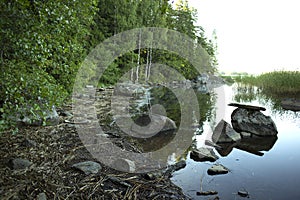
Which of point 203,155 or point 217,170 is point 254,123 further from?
point 217,170

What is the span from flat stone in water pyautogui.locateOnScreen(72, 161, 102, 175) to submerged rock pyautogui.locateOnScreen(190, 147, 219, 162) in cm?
190

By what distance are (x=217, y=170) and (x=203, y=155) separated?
0.54 meters

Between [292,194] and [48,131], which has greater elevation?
[48,131]

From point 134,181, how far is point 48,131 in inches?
87.0

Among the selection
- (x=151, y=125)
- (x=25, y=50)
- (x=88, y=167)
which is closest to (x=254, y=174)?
(x=151, y=125)

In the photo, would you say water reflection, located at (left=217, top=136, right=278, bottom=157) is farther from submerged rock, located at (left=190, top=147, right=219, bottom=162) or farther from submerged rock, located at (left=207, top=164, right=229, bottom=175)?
submerged rock, located at (left=207, top=164, right=229, bottom=175)

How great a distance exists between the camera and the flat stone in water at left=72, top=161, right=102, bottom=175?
9.75ft

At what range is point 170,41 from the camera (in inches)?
843

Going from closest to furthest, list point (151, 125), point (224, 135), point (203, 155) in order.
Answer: point (203, 155) < point (224, 135) < point (151, 125)

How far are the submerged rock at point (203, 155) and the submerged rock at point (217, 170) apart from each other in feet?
1.14

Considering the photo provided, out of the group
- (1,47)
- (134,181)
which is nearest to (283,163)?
(134,181)

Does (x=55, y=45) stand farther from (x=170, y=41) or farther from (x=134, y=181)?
(x=170, y=41)

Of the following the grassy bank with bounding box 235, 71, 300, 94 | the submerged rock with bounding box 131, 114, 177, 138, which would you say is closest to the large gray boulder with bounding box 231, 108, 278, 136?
the submerged rock with bounding box 131, 114, 177, 138

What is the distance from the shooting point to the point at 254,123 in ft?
20.0
